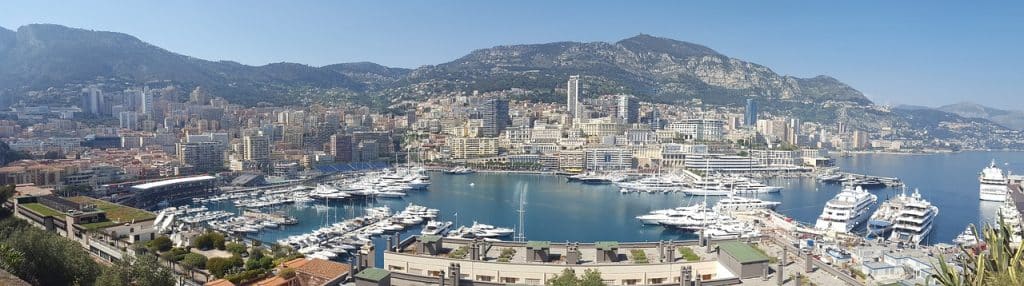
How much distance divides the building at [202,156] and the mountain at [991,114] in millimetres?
165475

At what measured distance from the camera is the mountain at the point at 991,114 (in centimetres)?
14438

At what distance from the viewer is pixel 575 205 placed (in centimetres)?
2639

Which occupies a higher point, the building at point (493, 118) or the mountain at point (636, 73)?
the mountain at point (636, 73)

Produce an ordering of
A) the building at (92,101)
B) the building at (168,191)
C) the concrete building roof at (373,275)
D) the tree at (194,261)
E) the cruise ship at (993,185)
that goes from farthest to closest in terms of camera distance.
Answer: the building at (92,101) < the cruise ship at (993,185) < the building at (168,191) < the tree at (194,261) < the concrete building roof at (373,275)

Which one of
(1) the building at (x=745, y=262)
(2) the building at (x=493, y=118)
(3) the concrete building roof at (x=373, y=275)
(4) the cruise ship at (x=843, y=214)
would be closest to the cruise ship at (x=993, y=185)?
(4) the cruise ship at (x=843, y=214)

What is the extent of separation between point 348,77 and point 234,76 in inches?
744

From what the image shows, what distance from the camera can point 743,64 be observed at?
97312mm

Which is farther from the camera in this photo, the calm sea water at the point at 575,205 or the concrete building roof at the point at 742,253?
the calm sea water at the point at 575,205

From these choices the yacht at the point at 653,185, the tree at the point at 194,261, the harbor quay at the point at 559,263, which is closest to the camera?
the harbor quay at the point at 559,263

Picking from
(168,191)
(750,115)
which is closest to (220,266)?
(168,191)

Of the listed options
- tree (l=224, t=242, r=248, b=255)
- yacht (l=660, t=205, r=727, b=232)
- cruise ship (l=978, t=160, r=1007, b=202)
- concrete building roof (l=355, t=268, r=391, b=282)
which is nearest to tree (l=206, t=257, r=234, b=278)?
tree (l=224, t=242, r=248, b=255)

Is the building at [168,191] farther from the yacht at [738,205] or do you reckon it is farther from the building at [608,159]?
the building at [608,159]

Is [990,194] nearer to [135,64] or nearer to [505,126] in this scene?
[505,126]

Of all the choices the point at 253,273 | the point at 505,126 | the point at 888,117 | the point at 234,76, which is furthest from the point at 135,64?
the point at 888,117
